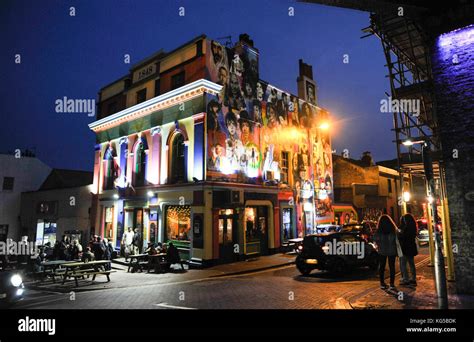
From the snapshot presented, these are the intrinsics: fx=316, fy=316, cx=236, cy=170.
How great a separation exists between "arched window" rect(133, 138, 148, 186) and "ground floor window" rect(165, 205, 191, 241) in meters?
3.75

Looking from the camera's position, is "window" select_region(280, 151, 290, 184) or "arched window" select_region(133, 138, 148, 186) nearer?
"arched window" select_region(133, 138, 148, 186)

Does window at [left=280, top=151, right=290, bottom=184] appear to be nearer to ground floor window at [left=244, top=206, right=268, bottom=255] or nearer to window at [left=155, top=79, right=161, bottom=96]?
ground floor window at [left=244, top=206, right=268, bottom=255]

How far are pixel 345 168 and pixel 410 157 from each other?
2358 cm

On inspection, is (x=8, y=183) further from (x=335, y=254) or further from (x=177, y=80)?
(x=335, y=254)

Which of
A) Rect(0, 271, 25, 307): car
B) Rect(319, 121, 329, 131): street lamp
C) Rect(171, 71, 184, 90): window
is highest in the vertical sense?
Rect(171, 71, 184, 90): window

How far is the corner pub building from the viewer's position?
1700 cm

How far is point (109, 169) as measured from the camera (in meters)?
24.2

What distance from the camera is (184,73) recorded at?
1836 cm

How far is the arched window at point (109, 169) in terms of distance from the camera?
23.6 meters

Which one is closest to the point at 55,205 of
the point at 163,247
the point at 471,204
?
the point at 163,247

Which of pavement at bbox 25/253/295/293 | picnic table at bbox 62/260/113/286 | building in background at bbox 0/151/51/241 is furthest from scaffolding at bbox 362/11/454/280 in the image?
building in background at bbox 0/151/51/241

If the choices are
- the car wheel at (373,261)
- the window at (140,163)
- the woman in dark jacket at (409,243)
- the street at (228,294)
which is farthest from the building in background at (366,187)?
the woman in dark jacket at (409,243)

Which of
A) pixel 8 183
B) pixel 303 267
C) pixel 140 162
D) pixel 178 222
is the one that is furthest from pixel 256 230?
pixel 8 183
